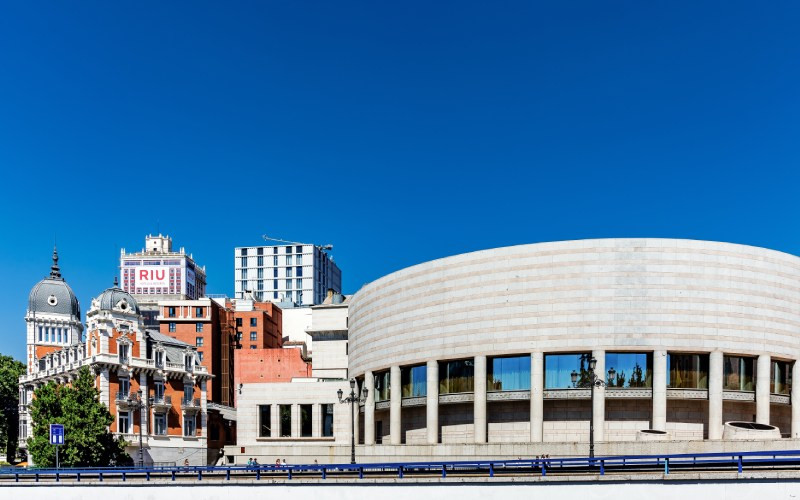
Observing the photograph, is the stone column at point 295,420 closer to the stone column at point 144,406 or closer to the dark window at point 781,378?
the stone column at point 144,406

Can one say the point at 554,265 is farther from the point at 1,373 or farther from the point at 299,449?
the point at 1,373

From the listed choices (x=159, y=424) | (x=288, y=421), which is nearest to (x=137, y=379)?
(x=159, y=424)

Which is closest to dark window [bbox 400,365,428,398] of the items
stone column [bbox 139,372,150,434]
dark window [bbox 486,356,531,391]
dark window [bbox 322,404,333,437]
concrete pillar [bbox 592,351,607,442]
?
dark window [bbox 486,356,531,391]

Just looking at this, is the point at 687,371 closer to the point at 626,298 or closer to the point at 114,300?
the point at 626,298

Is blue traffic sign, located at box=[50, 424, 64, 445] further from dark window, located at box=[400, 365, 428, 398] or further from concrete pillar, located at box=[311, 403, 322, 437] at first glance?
concrete pillar, located at box=[311, 403, 322, 437]

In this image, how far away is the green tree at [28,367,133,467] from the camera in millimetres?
69438

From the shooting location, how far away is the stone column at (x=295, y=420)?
7612 centimetres

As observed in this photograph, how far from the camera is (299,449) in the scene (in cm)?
6391

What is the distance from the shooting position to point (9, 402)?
377 feet

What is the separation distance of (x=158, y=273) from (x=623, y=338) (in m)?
144

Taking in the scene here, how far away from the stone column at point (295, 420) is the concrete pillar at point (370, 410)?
8.83 meters
